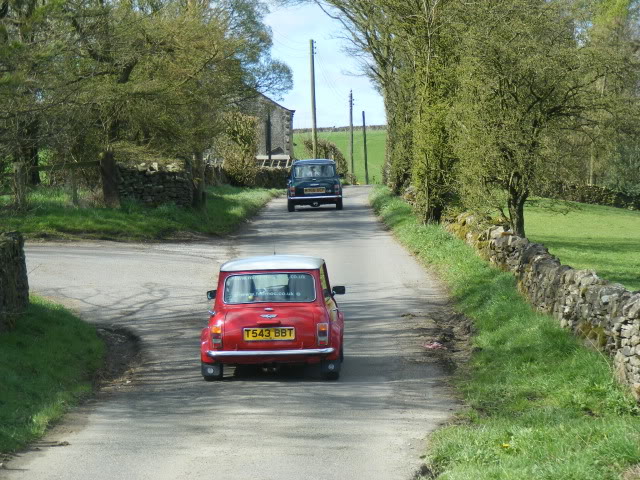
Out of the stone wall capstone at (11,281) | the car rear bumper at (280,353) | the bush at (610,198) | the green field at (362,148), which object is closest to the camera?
the car rear bumper at (280,353)

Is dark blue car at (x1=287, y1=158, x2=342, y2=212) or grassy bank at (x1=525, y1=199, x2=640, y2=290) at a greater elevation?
dark blue car at (x1=287, y1=158, x2=342, y2=212)

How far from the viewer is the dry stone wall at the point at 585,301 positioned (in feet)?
33.3

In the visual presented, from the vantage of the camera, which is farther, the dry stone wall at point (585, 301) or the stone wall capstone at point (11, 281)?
the stone wall capstone at point (11, 281)

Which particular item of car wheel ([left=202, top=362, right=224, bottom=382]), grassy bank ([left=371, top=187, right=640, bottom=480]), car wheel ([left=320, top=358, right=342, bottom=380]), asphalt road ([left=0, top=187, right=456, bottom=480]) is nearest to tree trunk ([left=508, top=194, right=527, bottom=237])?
asphalt road ([left=0, top=187, right=456, bottom=480])

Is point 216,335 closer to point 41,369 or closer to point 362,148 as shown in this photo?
point 41,369

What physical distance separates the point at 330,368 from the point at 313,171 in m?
31.3

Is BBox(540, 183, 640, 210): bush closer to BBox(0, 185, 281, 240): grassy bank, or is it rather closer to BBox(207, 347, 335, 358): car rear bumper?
BBox(0, 185, 281, 240): grassy bank

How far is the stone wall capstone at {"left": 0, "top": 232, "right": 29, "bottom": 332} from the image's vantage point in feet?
44.5

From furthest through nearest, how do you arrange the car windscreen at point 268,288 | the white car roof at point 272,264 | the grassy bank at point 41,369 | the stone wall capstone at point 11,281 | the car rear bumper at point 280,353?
the stone wall capstone at point 11,281 < the white car roof at point 272,264 < the car windscreen at point 268,288 < the car rear bumper at point 280,353 < the grassy bank at point 41,369

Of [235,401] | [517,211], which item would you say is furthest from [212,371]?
[517,211]

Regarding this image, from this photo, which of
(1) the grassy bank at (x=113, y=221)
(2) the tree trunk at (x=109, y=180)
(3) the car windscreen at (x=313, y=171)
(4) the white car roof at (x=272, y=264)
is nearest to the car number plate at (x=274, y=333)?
(4) the white car roof at (x=272, y=264)

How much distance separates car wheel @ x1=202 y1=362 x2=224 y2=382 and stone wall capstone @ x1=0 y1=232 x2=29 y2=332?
10.4 ft

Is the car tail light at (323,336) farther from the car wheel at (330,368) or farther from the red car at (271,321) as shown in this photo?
the car wheel at (330,368)

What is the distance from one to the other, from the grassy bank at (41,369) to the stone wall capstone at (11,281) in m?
0.20
